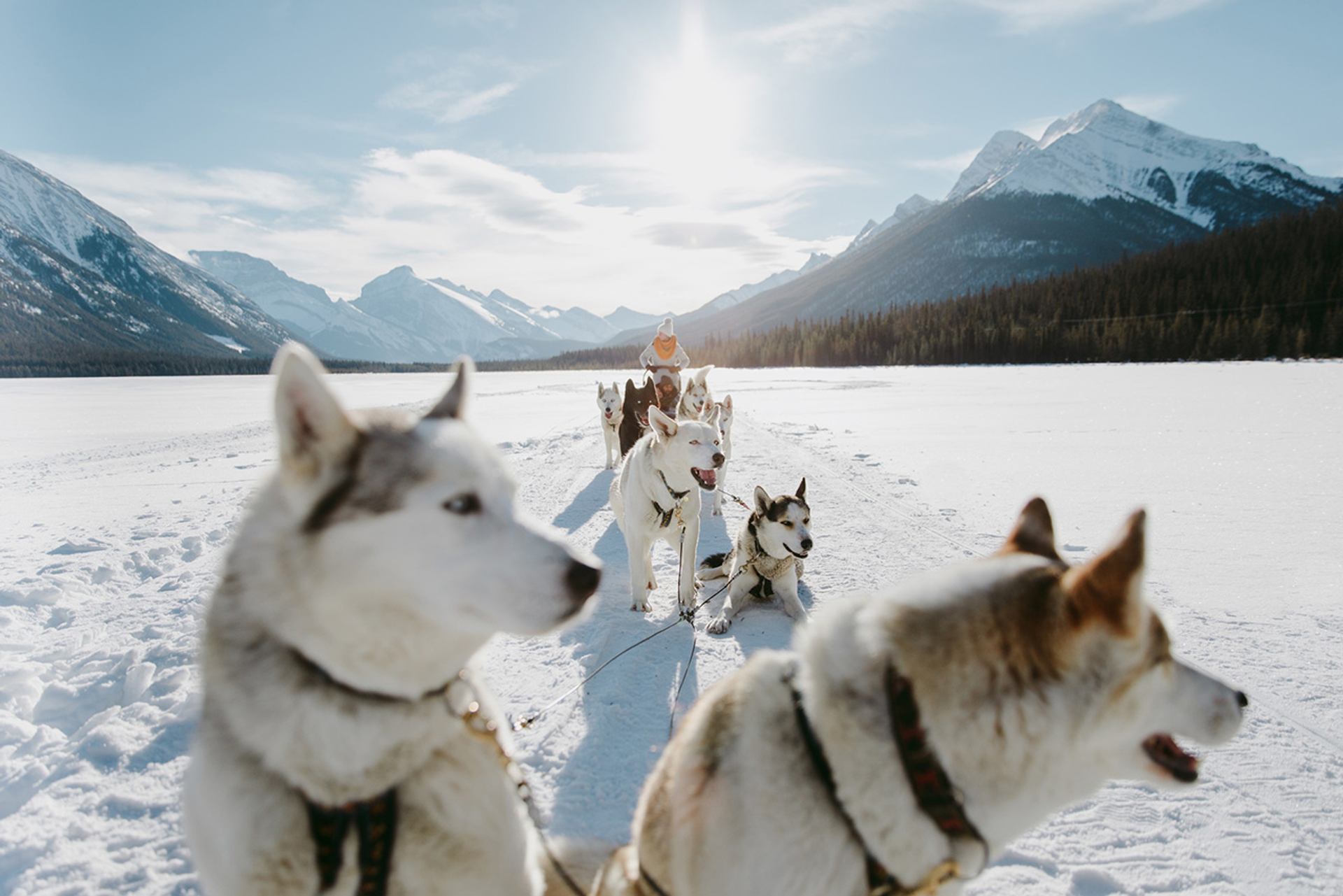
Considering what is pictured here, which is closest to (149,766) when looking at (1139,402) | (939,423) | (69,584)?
(69,584)

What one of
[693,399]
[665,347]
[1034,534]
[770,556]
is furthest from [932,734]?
[665,347]

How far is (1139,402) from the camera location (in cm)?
2117

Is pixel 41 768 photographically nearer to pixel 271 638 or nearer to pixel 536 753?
pixel 536 753

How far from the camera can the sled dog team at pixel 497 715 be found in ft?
5.23

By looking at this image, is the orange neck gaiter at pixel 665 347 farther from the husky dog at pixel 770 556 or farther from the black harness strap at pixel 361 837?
the black harness strap at pixel 361 837

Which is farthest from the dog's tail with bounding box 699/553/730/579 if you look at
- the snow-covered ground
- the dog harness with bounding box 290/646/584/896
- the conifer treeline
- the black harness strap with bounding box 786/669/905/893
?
the conifer treeline

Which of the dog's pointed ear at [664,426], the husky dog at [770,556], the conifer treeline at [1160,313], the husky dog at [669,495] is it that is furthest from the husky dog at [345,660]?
the conifer treeline at [1160,313]

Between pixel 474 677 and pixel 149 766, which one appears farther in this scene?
pixel 149 766

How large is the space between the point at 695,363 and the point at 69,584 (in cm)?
10650

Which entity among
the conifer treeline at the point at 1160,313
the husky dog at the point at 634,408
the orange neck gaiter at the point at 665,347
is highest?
the conifer treeline at the point at 1160,313

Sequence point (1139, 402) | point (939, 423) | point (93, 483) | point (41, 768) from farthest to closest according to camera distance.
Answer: point (1139, 402) < point (939, 423) < point (93, 483) < point (41, 768)

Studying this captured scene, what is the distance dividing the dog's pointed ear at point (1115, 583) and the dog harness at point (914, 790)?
0.49 m

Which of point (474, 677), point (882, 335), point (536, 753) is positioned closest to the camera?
point (474, 677)

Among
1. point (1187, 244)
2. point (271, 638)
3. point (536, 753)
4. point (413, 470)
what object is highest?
point (1187, 244)
